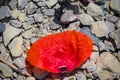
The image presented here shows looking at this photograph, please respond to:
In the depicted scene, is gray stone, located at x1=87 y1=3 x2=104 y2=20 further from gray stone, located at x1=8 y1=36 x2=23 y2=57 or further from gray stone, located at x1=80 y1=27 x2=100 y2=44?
gray stone, located at x1=8 y1=36 x2=23 y2=57

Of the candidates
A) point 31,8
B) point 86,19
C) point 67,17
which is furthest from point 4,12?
point 86,19

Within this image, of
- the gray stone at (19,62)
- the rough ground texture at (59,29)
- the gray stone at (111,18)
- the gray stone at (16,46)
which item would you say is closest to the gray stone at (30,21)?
the rough ground texture at (59,29)

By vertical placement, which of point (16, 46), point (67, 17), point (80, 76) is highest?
point (67, 17)

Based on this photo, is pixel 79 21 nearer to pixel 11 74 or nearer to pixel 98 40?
pixel 98 40

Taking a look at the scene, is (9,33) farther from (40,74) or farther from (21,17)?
(40,74)

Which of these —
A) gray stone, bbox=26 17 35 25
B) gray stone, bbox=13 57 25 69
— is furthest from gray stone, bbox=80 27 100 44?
gray stone, bbox=13 57 25 69

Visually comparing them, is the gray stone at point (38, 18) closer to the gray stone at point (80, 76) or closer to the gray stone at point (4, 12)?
the gray stone at point (4, 12)
